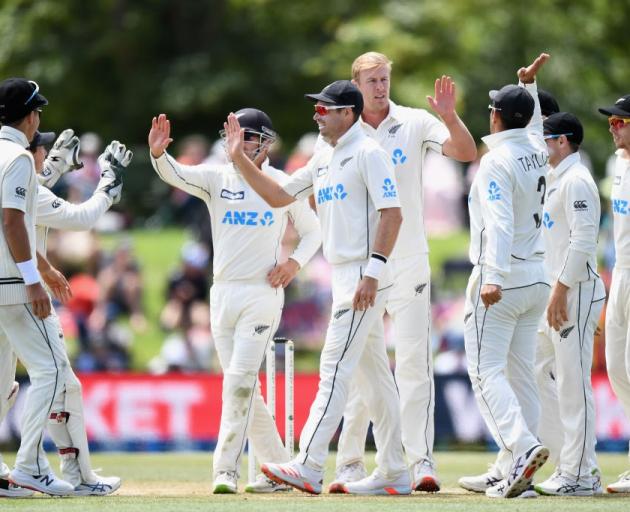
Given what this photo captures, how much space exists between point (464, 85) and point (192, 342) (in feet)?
28.7

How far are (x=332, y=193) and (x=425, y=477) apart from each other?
2.05 m

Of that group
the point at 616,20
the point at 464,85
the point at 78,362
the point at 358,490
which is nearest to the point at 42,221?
the point at 358,490

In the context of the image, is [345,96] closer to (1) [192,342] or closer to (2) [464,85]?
(1) [192,342]

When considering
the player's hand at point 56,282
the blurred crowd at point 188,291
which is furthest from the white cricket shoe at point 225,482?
the blurred crowd at point 188,291

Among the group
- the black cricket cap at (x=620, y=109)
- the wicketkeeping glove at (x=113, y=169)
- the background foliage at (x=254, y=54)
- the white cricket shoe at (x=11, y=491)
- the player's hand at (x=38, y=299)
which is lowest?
the white cricket shoe at (x=11, y=491)

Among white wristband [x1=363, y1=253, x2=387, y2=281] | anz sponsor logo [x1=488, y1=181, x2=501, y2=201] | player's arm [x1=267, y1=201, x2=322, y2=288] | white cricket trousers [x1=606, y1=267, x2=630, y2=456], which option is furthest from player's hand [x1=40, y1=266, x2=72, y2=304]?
white cricket trousers [x1=606, y1=267, x2=630, y2=456]

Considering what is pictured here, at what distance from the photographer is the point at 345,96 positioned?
8.88m

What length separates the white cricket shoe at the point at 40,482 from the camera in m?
8.55

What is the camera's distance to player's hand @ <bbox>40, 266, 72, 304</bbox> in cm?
939

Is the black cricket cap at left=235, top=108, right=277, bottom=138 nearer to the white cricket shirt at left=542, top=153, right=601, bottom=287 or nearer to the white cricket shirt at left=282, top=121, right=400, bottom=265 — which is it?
the white cricket shirt at left=282, top=121, right=400, bottom=265

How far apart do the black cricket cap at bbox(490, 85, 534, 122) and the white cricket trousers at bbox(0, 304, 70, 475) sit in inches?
125

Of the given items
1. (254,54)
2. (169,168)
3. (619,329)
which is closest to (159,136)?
(169,168)

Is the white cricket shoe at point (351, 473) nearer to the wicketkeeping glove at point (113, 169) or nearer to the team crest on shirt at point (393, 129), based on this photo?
the team crest on shirt at point (393, 129)

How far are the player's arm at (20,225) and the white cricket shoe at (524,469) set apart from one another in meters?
3.04
